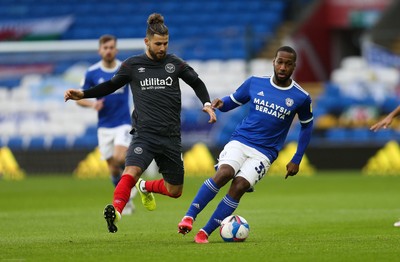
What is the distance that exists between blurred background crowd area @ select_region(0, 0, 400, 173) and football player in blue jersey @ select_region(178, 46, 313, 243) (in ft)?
44.9

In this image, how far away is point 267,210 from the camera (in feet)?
52.0

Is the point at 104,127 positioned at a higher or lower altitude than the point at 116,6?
higher

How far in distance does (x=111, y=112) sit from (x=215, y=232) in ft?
14.2

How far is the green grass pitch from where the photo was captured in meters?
9.57

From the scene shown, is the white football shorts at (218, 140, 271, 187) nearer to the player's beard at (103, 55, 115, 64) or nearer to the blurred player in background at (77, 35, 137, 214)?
the blurred player in background at (77, 35, 137, 214)

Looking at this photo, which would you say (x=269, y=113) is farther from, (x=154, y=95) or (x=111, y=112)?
(x=111, y=112)

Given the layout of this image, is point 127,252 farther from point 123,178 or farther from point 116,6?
point 116,6

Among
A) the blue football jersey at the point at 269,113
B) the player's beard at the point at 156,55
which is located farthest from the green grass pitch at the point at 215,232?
the player's beard at the point at 156,55

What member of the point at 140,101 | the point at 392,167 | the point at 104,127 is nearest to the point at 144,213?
the point at 104,127

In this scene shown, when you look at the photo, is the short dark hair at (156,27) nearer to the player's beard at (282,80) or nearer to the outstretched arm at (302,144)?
the player's beard at (282,80)

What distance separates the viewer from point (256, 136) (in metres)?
11.1

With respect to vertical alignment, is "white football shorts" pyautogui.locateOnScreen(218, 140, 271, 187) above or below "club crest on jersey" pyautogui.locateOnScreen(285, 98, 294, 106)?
below

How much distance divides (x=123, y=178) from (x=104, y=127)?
540 centimetres

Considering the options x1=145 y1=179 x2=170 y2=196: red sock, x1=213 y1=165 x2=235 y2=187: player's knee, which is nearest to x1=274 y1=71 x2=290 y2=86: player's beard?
x1=213 y1=165 x2=235 y2=187: player's knee
